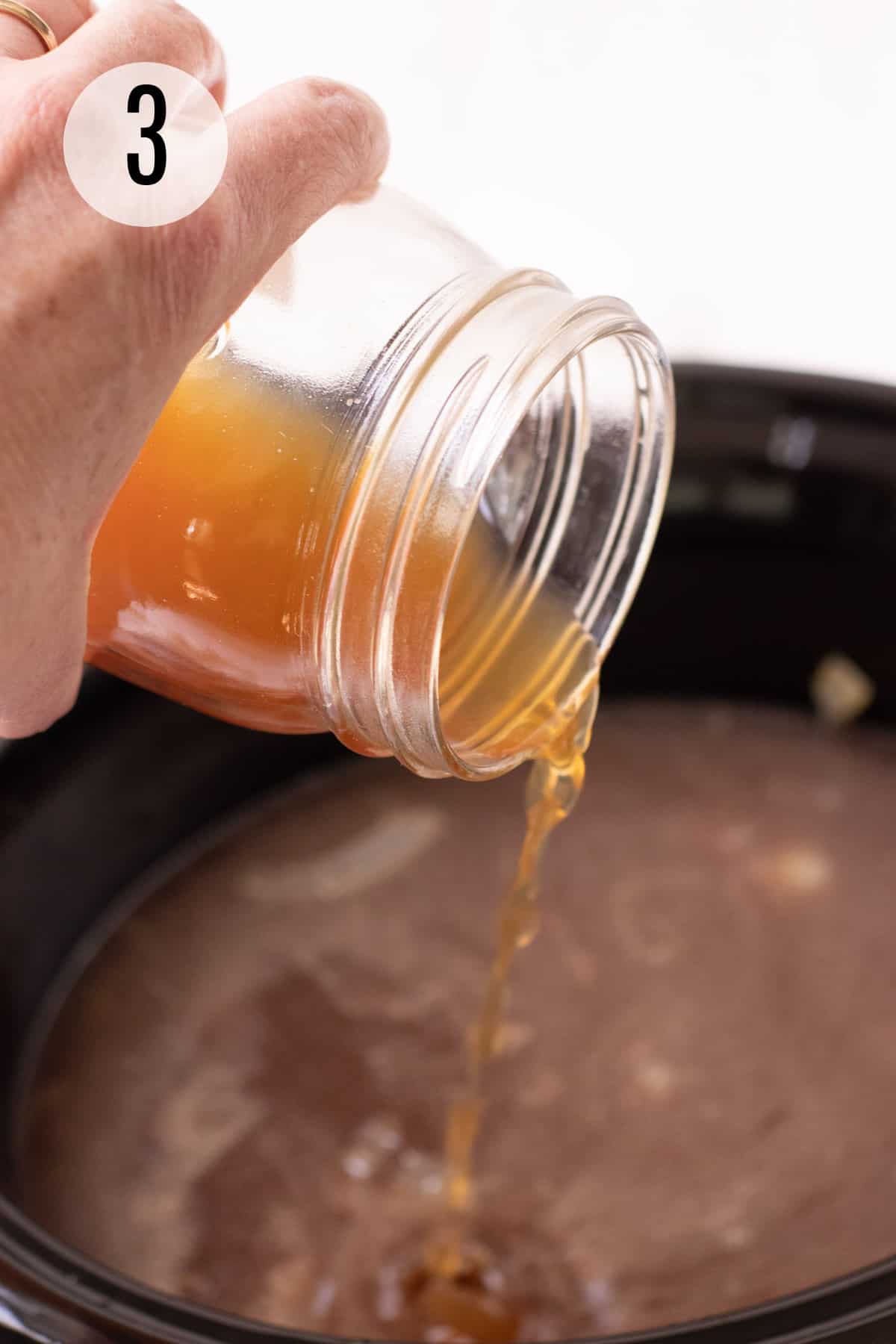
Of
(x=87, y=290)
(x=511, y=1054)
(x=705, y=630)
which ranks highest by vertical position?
(x=87, y=290)

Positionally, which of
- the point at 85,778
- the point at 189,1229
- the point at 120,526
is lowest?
the point at 189,1229

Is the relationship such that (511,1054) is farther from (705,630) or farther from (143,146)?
(143,146)

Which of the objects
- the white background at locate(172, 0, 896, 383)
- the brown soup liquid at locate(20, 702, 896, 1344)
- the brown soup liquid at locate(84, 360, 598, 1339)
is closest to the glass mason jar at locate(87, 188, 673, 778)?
the brown soup liquid at locate(84, 360, 598, 1339)

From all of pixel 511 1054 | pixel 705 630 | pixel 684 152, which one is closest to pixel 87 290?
pixel 511 1054

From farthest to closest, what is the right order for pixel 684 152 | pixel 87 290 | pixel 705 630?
1. pixel 684 152
2. pixel 705 630
3. pixel 87 290

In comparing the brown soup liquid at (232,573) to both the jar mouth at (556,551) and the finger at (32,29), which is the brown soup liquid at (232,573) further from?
the finger at (32,29)

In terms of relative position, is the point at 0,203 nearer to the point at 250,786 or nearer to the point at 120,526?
the point at 120,526

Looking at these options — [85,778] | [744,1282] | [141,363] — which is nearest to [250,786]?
[85,778]
